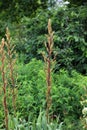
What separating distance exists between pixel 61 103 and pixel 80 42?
6.26ft

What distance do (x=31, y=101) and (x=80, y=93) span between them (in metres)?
0.71

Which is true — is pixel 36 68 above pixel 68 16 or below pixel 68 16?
below

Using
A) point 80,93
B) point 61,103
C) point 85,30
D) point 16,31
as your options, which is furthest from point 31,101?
point 16,31

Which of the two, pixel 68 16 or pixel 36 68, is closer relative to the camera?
pixel 36 68

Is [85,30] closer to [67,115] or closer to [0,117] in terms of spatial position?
[67,115]

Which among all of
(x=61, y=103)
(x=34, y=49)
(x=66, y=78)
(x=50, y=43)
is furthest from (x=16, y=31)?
(x=50, y=43)

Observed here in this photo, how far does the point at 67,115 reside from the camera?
4.88 metres

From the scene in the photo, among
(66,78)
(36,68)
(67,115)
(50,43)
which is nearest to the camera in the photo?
(50,43)

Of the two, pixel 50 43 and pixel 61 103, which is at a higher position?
pixel 50 43

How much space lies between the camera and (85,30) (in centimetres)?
680

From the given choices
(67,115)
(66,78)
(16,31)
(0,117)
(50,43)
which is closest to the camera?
(50,43)

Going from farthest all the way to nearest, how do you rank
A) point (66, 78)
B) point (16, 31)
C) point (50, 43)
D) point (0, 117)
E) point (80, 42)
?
point (16, 31), point (80, 42), point (66, 78), point (0, 117), point (50, 43)

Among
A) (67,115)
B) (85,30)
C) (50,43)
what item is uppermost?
(50,43)

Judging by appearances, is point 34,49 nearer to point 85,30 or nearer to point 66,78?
point 85,30
